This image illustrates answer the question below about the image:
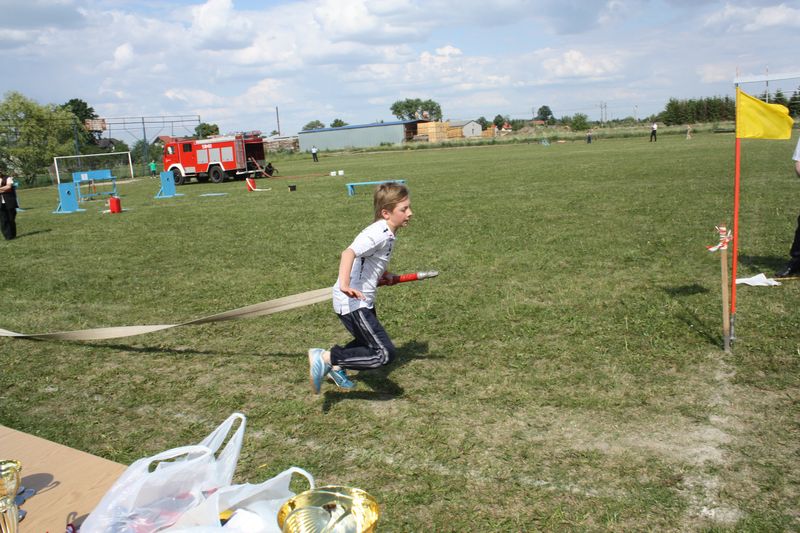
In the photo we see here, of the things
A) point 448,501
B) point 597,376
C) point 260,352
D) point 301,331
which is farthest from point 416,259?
point 448,501

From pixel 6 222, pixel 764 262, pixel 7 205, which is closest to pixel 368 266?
pixel 764 262

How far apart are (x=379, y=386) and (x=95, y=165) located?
47031 millimetres

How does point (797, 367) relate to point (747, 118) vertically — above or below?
below

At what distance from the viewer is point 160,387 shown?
545 cm

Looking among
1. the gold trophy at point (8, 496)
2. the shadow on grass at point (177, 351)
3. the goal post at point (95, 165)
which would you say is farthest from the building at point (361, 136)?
the gold trophy at point (8, 496)

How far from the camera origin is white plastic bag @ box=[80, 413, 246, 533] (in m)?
2.35

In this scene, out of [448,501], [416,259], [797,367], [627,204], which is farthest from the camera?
[627,204]

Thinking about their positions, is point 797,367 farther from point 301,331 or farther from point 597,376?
point 301,331

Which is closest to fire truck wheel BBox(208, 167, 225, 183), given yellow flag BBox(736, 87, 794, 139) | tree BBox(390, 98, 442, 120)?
yellow flag BBox(736, 87, 794, 139)

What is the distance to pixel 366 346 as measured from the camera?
4.78 meters

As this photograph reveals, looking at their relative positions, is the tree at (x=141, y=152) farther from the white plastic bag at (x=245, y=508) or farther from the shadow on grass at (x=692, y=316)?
the white plastic bag at (x=245, y=508)

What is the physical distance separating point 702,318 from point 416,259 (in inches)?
188

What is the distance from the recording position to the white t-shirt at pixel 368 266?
179 inches

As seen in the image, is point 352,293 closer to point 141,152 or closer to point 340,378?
point 340,378
